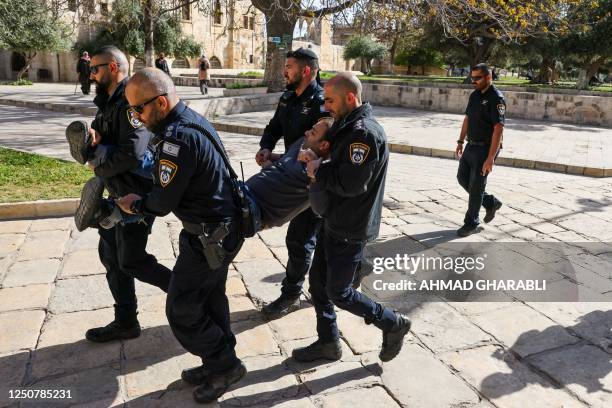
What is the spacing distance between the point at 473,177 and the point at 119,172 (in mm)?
3777

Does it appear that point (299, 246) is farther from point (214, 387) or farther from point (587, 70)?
point (587, 70)

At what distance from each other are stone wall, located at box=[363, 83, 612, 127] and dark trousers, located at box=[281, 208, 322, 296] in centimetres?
1491

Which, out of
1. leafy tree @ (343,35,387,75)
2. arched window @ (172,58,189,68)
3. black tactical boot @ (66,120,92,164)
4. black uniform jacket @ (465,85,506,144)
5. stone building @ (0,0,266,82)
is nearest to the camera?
black tactical boot @ (66,120,92,164)

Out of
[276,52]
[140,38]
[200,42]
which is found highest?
[200,42]

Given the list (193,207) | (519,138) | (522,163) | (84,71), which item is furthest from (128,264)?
(84,71)

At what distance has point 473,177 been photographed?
17.5 ft

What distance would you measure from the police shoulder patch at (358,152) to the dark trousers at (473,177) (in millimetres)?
3098

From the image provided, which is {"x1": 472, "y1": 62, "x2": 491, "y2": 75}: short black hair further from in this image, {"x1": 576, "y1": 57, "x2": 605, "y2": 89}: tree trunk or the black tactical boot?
{"x1": 576, "y1": 57, "x2": 605, "y2": 89}: tree trunk

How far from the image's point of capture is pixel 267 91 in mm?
18250

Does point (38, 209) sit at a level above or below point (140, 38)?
below

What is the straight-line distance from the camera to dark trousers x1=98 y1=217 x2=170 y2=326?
3025 millimetres

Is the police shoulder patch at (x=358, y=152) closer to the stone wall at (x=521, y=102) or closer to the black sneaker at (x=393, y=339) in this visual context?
the black sneaker at (x=393, y=339)

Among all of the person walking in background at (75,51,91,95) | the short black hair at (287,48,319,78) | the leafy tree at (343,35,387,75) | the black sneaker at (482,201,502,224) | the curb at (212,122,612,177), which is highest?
the leafy tree at (343,35,387,75)

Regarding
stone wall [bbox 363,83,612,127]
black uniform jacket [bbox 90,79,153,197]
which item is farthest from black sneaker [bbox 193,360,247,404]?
stone wall [bbox 363,83,612,127]
